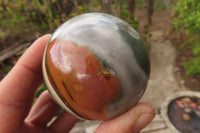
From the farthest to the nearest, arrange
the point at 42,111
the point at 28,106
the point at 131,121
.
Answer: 1. the point at 42,111
2. the point at 28,106
3. the point at 131,121

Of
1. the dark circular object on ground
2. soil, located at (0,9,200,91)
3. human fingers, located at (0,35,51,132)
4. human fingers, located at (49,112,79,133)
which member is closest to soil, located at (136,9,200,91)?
soil, located at (0,9,200,91)

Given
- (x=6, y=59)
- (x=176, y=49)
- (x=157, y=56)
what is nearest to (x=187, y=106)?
(x=157, y=56)

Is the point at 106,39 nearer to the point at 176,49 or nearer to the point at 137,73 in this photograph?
the point at 137,73

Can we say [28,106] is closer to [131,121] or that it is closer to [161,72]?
[131,121]

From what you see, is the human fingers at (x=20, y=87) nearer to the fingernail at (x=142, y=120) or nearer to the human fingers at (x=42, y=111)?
the human fingers at (x=42, y=111)

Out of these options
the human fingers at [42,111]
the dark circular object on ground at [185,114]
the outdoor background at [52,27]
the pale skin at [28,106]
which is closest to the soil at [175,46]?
the outdoor background at [52,27]

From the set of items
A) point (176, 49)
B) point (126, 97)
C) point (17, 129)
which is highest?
point (126, 97)

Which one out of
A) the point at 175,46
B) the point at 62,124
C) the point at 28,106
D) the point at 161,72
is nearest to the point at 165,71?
the point at 161,72
